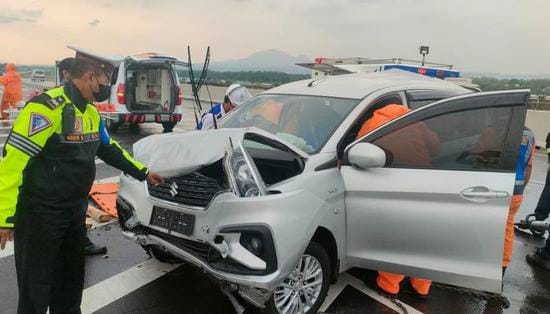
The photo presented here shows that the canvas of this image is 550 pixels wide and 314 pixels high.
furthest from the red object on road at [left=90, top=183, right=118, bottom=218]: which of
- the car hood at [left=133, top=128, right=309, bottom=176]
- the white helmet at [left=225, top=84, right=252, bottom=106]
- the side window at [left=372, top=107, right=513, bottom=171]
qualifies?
the side window at [left=372, top=107, right=513, bottom=171]

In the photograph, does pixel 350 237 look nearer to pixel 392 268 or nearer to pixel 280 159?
pixel 392 268

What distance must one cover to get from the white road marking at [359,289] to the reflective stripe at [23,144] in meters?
2.33

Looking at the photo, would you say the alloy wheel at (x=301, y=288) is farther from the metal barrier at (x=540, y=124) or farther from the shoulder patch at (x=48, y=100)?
the metal barrier at (x=540, y=124)

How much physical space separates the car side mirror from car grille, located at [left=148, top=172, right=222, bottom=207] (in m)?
0.98

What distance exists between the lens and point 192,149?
121 inches

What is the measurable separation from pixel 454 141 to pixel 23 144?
2.74 m

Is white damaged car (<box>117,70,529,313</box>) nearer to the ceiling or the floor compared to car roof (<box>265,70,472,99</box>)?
nearer to the floor

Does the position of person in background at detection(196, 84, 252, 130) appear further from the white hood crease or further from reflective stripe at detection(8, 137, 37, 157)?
reflective stripe at detection(8, 137, 37, 157)

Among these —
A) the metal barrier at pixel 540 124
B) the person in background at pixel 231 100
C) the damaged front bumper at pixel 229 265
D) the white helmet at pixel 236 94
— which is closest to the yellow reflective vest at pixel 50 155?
the damaged front bumper at pixel 229 265

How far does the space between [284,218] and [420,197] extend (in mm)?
1022

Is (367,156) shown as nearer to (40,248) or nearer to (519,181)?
(519,181)

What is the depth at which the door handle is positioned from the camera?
2955mm

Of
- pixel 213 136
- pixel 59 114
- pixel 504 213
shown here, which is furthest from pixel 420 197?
pixel 59 114

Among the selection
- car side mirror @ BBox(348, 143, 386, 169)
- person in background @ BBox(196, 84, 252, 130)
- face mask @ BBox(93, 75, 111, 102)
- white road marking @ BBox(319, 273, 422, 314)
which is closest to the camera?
face mask @ BBox(93, 75, 111, 102)
